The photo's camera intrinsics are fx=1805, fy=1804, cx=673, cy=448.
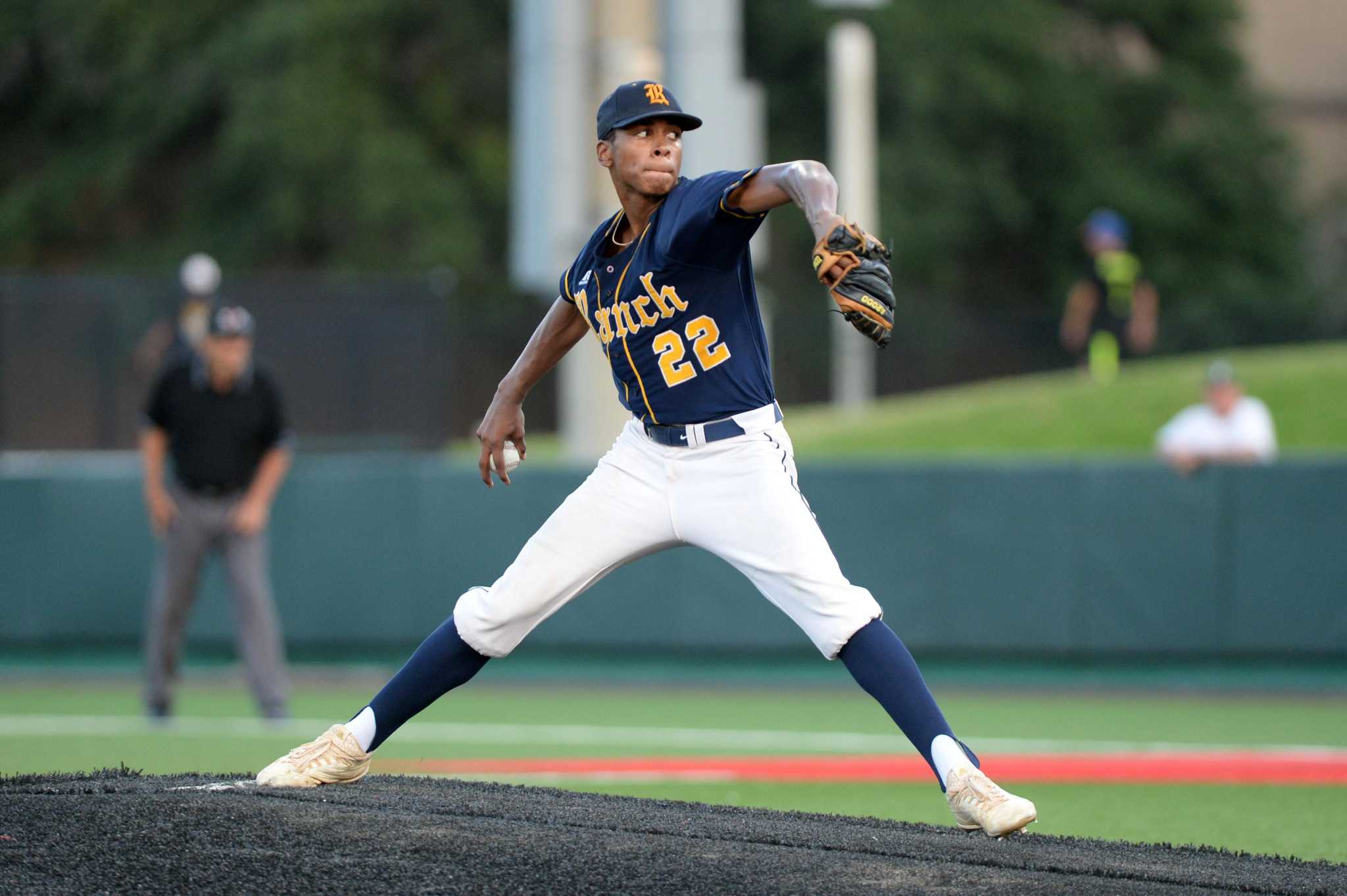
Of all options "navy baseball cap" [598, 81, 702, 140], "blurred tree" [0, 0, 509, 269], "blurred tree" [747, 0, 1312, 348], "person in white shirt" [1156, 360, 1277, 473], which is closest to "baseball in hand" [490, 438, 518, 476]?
"navy baseball cap" [598, 81, 702, 140]

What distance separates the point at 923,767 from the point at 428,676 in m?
3.43

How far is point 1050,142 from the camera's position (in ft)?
118

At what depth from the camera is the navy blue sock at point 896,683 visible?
4.98 metres

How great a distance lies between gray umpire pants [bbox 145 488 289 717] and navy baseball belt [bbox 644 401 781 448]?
5.10 meters

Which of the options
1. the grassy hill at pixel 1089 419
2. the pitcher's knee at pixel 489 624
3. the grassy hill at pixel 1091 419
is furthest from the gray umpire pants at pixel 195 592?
the grassy hill at pixel 1091 419

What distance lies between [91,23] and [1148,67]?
21.5 metres

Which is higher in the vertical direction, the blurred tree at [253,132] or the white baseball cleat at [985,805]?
the blurred tree at [253,132]

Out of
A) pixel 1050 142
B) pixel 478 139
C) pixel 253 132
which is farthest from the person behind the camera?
pixel 1050 142

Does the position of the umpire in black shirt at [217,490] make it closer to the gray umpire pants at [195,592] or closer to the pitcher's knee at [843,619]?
the gray umpire pants at [195,592]

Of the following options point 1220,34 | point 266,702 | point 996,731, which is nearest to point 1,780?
point 266,702

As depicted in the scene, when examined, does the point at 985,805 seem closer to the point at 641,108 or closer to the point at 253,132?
the point at 641,108

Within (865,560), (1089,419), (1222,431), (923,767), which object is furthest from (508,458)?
(1089,419)

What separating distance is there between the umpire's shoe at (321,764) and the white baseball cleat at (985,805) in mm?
1850

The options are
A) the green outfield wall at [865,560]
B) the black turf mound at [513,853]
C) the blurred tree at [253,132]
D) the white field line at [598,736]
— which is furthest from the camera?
the blurred tree at [253,132]
